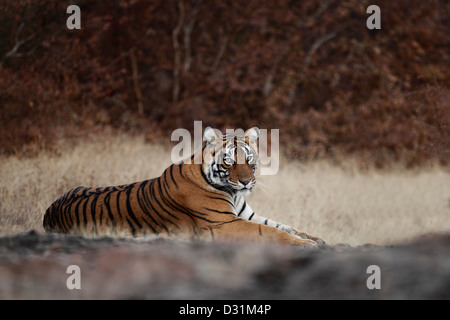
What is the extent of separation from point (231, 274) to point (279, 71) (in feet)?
36.8

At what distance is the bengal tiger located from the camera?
5.27m

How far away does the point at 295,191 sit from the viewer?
29.0 ft

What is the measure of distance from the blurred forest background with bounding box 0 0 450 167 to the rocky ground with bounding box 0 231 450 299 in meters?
8.31

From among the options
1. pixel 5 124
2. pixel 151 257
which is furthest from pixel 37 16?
pixel 151 257

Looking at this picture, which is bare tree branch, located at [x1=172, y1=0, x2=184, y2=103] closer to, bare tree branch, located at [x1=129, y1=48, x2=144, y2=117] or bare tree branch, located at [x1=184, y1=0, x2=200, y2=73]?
bare tree branch, located at [x1=184, y1=0, x2=200, y2=73]

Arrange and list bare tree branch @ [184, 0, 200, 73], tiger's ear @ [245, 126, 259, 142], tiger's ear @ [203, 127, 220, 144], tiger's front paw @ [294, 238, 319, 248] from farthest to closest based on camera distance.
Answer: bare tree branch @ [184, 0, 200, 73] → tiger's ear @ [245, 126, 259, 142] → tiger's ear @ [203, 127, 220, 144] → tiger's front paw @ [294, 238, 319, 248]

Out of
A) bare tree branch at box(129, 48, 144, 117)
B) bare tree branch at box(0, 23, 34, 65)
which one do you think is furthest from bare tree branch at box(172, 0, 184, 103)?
bare tree branch at box(0, 23, 34, 65)

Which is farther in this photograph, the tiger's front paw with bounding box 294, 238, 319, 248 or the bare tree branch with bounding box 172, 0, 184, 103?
the bare tree branch with bounding box 172, 0, 184, 103

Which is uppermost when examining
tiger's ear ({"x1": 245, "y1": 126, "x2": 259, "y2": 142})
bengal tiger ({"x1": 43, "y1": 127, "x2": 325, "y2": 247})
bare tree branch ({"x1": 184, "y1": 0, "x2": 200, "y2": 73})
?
bare tree branch ({"x1": 184, "y1": 0, "x2": 200, "y2": 73})

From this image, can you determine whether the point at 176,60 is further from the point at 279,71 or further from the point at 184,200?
the point at 184,200

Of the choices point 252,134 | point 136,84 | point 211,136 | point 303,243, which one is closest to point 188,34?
point 136,84

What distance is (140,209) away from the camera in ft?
17.7

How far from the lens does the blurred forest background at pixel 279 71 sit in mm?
12336

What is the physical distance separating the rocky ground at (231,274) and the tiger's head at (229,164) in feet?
6.70
